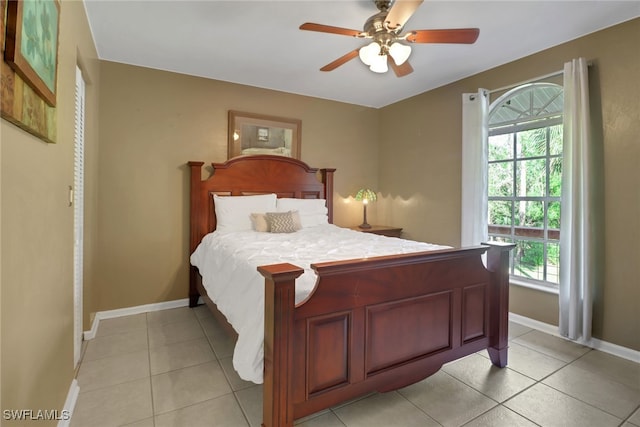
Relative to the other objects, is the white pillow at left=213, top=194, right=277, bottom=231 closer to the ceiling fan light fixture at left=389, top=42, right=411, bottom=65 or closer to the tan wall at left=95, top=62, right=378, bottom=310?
the tan wall at left=95, top=62, right=378, bottom=310

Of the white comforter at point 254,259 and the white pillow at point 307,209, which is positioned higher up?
the white pillow at point 307,209

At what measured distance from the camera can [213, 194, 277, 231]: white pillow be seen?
3420mm

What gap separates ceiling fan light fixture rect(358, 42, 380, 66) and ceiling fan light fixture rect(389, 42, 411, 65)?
9cm

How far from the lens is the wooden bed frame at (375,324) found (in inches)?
58.6

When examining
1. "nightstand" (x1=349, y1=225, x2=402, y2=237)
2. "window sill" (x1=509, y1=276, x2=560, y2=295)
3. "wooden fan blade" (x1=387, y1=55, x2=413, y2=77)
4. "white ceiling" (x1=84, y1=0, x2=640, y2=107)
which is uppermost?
"white ceiling" (x1=84, y1=0, x2=640, y2=107)

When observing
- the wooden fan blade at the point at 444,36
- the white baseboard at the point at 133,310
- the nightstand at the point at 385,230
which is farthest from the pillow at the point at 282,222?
the wooden fan blade at the point at 444,36

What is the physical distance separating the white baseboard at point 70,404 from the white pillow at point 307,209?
93.2 inches

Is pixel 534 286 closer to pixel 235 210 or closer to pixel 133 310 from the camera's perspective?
pixel 235 210

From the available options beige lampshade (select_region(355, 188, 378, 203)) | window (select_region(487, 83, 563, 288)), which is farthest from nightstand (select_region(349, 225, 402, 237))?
window (select_region(487, 83, 563, 288))

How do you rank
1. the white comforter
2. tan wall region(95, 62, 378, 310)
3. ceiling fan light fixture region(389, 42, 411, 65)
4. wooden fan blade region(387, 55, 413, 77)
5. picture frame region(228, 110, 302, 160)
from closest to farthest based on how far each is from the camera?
the white comforter < ceiling fan light fixture region(389, 42, 411, 65) < wooden fan blade region(387, 55, 413, 77) < tan wall region(95, 62, 378, 310) < picture frame region(228, 110, 302, 160)

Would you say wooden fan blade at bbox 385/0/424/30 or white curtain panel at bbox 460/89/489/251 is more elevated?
wooden fan blade at bbox 385/0/424/30

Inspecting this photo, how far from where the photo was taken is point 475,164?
3404 mm

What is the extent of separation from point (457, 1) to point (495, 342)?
95.2 inches

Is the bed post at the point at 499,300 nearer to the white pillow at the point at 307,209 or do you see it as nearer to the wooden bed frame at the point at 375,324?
the wooden bed frame at the point at 375,324
